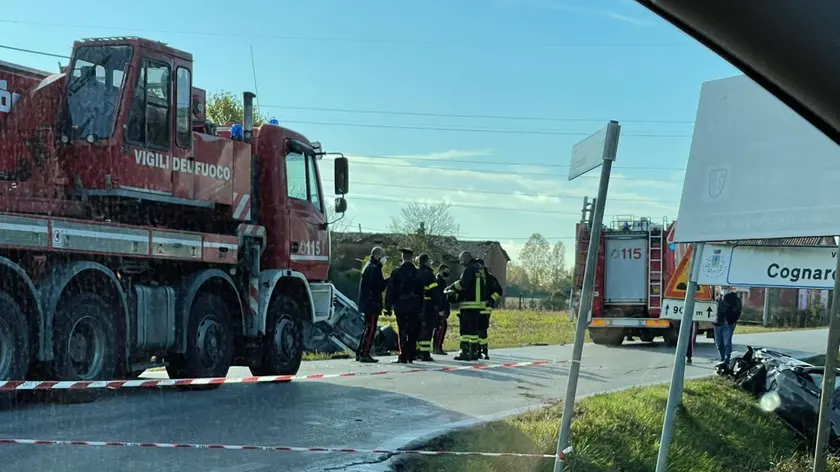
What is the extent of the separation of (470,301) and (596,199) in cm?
978

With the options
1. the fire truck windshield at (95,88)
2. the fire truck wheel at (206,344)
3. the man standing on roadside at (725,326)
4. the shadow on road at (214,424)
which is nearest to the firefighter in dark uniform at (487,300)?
the man standing on roadside at (725,326)

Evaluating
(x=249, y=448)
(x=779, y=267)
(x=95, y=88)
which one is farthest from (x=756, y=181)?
(x=95, y=88)

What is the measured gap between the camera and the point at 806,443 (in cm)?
1030

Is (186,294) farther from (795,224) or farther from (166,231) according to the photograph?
(795,224)

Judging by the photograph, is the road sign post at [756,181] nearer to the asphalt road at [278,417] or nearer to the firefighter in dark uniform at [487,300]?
the asphalt road at [278,417]

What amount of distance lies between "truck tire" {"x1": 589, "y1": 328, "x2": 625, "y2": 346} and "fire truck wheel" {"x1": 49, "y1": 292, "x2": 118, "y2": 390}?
47.0 feet

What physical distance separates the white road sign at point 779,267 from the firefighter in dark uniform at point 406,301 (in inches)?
316

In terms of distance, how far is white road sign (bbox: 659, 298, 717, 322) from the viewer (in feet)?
28.6

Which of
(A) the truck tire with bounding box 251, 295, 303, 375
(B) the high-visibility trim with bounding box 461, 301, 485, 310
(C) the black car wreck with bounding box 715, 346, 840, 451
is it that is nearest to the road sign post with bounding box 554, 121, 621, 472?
(C) the black car wreck with bounding box 715, 346, 840, 451

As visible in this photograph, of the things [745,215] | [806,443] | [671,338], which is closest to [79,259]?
[745,215]

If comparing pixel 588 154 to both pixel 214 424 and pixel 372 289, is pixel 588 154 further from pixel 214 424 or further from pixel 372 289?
pixel 372 289

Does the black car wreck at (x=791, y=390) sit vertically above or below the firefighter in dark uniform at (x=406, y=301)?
below

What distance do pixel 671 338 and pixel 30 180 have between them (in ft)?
51.1

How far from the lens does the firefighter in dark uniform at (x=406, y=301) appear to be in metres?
14.1
